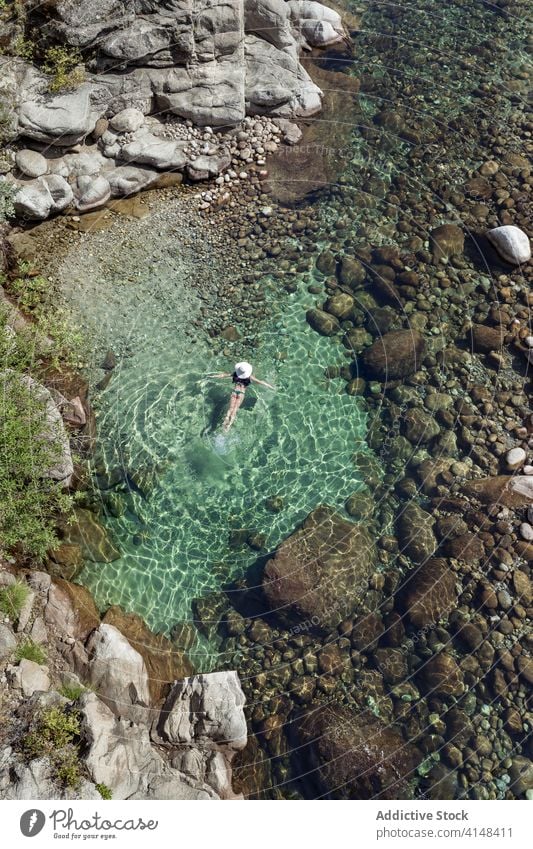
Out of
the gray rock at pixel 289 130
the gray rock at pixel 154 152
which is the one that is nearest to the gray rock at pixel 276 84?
the gray rock at pixel 289 130

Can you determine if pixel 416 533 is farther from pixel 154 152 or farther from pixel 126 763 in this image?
pixel 154 152

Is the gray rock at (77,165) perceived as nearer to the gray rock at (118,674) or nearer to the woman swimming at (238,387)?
the woman swimming at (238,387)

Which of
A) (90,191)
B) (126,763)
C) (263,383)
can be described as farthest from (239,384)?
(126,763)

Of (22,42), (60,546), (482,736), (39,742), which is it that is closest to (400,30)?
(22,42)

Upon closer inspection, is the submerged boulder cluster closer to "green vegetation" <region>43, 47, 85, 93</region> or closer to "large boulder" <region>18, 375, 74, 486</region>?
"green vegetation" <region>43, 47, 85, 93</region>

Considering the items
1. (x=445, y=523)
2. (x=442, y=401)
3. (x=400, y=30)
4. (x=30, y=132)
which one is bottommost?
(x=445, y=523)

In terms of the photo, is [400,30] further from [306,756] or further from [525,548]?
[306,756]
